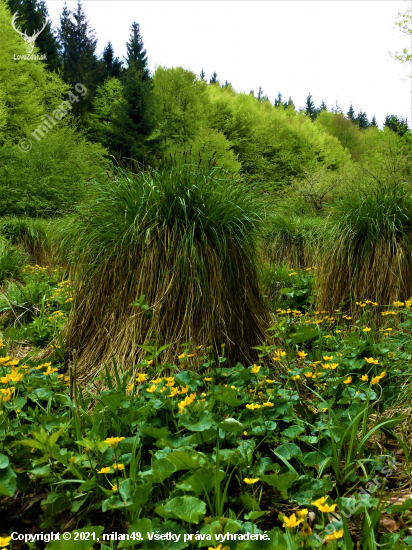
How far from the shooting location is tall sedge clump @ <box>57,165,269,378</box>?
1919 millimetres

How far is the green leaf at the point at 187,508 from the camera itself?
936 mm

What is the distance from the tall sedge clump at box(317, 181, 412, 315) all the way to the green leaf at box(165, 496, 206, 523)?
83.9 inches

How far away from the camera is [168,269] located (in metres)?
1.93

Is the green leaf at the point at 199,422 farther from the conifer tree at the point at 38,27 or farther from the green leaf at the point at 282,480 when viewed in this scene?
the conifer tree at the point at 38,27

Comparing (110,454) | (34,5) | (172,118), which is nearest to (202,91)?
(172,118)

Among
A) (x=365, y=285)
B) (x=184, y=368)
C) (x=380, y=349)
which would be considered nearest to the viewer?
(x=184, y=368)

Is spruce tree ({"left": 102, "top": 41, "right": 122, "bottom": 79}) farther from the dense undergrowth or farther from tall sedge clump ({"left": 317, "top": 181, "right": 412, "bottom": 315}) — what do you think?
the dense undergrowth

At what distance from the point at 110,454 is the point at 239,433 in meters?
0.45

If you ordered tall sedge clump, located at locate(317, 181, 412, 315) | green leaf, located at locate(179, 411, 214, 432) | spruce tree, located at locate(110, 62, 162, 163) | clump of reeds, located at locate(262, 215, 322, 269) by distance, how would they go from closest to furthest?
1. green leaf, located at locate(179, 411, 214, 432)
2. tall sedge clump, located at locate(317, 181, 412, 315)
3. clump of reeds, located at locate(262, 215, 322, 269)
4. spruce tree, located at locate(110, 62, 162, 163)

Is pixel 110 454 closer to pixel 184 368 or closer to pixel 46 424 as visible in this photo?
pixel 46 424

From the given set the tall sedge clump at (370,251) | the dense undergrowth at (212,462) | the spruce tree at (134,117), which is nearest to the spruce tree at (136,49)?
the spruce tree at (134,117)

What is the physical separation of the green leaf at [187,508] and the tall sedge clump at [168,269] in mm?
888

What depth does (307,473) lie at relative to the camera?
1.21m

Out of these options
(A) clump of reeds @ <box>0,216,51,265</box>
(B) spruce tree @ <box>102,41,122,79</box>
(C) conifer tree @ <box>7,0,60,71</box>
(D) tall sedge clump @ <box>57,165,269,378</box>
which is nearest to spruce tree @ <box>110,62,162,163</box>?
(C) conifer tree @ <box>7,0,60,71</box>
